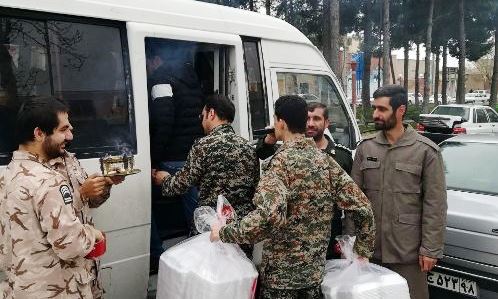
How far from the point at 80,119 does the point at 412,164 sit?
2.10 m

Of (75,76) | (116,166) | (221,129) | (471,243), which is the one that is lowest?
(471,243)

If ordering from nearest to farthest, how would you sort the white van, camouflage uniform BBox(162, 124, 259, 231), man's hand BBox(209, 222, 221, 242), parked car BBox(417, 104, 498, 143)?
1. man's hand BBox(209, 222, 221, 242)
2. the white van
3. camouflage uniform BBox(162, 124, 259, 231)
4. parked car BBox(417, 104, 498, 143)

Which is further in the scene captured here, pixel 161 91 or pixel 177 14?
pixel 161 91

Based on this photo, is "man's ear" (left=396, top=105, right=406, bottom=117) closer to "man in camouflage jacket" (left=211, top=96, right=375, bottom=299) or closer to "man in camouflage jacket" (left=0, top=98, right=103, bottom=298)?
"man in camouflage jacket" (left=211, top=96, right=375, bottom=299)

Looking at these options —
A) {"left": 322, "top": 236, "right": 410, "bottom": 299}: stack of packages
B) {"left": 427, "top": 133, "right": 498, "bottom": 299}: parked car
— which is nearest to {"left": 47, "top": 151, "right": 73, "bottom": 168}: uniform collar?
{"left": 322, "top": 236, "right": 410, "bottom": 299}: stack of packages

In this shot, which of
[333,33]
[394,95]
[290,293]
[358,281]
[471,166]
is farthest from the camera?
[333,33]

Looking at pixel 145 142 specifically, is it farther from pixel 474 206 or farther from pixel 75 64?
pixel 474 206

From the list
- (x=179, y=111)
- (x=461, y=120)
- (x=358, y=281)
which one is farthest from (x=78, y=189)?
(x=461, y=120)

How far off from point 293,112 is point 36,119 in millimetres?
1278

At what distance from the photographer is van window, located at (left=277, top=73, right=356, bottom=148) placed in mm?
4295

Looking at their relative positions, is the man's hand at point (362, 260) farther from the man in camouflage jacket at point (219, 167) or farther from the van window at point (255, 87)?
the van window at point (255, 87)

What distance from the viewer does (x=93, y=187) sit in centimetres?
236

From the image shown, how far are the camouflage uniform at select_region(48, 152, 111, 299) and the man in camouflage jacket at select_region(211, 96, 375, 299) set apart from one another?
0.65 meters

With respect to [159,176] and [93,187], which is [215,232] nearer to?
[93,187]
